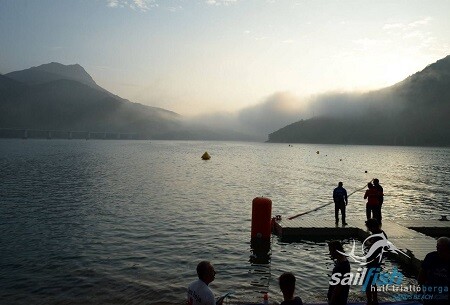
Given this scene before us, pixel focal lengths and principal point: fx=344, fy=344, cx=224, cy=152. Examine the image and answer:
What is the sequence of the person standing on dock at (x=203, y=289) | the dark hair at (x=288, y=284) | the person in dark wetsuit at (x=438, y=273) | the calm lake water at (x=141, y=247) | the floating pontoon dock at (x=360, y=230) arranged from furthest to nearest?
the floating pontoon dock at (x=360, y=230) → the calm lake water at (x=141, y=247) → the person in dark wetsuit at (x=438, y=273) → the person standing on dock at (x=203, y=289) → the dark hair at (x=288, y=284)

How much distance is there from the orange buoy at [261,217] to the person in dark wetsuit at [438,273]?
11.2 meters

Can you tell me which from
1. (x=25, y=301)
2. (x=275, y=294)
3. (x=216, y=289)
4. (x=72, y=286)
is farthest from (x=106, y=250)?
(x=275, y=294)

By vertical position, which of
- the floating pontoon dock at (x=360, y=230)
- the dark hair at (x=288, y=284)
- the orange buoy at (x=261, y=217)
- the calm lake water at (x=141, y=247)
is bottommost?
the calm lake water at (x=141, y=247)

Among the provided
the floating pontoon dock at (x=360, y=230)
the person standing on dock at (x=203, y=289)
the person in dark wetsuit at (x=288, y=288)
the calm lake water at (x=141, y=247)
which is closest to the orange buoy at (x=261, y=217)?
the calm lake water at (x=141, y=247)

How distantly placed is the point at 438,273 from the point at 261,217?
11.8 metres

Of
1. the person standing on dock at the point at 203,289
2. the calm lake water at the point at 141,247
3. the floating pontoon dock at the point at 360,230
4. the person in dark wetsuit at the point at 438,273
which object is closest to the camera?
the person standing on dock at the point at 203,289

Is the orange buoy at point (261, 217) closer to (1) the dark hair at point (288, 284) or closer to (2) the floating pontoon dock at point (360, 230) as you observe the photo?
(2) the floating pontoon dock at point (360, 230)

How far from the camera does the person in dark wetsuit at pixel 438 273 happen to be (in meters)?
6.88

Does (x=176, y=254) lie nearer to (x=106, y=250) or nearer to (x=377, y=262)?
(x=106, y=250)

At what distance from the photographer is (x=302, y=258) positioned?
17531 mm

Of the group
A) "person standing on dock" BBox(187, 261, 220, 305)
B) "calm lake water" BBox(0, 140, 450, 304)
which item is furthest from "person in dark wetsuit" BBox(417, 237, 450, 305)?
"calm lake water" BBox(0, 140, 450, 304)

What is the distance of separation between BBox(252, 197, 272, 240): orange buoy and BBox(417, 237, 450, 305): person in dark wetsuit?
36.7 ft

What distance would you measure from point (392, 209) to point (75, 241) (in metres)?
29.1

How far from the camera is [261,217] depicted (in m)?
18.6
